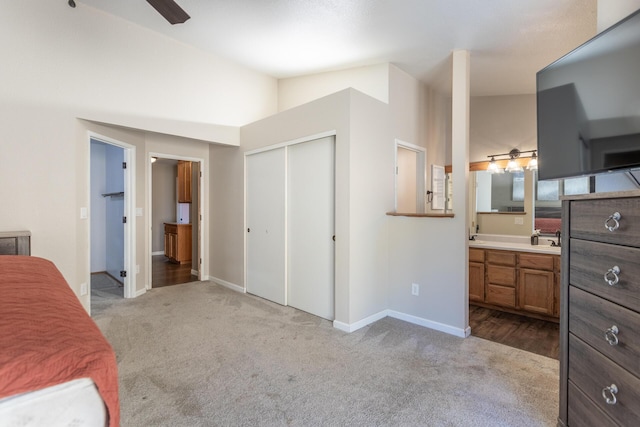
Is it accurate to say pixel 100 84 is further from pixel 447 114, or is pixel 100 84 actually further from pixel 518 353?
pixel 518 353

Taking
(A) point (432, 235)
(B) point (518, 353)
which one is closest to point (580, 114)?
(A) point (432, 235)

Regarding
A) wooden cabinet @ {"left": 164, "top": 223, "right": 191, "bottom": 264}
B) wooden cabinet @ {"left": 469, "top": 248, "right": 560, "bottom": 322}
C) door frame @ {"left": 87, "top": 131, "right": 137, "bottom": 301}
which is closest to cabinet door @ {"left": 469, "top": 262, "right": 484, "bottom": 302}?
wooden cabinet @ {"left": 469, "top": 248, "right": 560, "bottom": 322}

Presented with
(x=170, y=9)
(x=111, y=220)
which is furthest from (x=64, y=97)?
(x=111, y=220)

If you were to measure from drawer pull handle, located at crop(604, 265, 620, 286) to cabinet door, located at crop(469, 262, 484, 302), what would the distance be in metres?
2.55

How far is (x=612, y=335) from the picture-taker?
45.3 inches

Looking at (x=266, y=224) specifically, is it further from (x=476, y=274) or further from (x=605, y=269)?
(x=605, y=269)

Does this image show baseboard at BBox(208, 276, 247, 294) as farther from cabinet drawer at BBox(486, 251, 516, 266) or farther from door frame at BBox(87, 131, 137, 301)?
cabinet drawer at BBox(486, 251, 516, 266)

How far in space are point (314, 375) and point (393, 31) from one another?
9.68ft

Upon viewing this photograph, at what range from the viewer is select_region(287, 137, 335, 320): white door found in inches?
123

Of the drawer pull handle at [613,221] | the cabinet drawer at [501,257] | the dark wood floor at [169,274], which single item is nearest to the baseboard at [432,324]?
the cabinet drawer at [501,257]

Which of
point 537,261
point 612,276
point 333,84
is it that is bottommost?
point 537,261

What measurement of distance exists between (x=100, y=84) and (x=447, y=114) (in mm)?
4316

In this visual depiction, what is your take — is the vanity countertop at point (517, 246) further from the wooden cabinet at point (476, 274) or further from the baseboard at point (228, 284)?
the baseboard at point (228, 284)

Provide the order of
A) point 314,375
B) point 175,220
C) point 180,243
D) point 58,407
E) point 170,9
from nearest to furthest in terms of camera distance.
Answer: point 58,407 → point 170,9 → point 314,375 → point 180,243 → point 175,220
